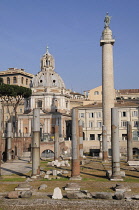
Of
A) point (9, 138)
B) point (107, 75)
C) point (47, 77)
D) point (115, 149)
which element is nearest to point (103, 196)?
point (115, 149)

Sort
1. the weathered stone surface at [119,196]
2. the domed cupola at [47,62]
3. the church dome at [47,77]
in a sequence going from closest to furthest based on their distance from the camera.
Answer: the weathered stone surface at [119,196]
the church dome at [47,77]
the domed cupola at [47,62]

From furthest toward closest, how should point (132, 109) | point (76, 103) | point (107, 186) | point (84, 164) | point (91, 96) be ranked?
point (76, 103), point (91, 96), point (132, 109), point (84, 164), point (107, 186)

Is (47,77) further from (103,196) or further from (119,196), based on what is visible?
(119,196)

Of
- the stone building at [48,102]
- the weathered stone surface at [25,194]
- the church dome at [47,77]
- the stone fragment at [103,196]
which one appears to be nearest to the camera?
the stone fragment at [103,196]

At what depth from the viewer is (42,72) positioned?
67.1 meters

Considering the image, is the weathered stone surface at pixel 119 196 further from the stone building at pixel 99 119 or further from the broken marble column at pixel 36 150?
the stone building at pixel 99 119

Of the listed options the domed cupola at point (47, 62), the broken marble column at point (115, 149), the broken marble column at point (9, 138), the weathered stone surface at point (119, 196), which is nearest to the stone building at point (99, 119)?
the domed cupola at point (47, 62)

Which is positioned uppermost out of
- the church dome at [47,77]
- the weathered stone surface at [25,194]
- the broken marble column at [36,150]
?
the church dome at [47,77]

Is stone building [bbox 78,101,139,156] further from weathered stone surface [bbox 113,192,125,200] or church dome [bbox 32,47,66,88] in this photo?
weathered stone surface [bbox 113,192,125,200]

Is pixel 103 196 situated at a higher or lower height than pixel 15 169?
higher

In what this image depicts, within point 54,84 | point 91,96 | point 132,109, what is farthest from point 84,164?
point 91,96

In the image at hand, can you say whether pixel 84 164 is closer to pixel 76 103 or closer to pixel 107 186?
pixel 107 186

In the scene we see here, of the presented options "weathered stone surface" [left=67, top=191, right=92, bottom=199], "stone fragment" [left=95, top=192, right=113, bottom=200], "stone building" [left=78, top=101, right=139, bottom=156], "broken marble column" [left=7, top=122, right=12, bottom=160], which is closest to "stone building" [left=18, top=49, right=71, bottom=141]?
"stone building" [left=78, top=101, right=139, bottom=156]

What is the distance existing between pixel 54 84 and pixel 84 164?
36.4 meters
